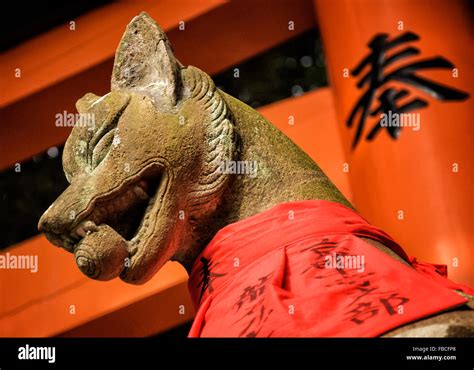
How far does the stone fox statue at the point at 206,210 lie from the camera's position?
2.51 metres

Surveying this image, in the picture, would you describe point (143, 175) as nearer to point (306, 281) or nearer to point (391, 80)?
point (306, 281)

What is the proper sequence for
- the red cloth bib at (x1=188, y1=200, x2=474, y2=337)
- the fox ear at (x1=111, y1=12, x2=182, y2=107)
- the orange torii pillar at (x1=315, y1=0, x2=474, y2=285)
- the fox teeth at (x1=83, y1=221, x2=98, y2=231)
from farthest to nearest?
the orange torii pillar at (x1=315, y1=0, x2=474, y2=285)
the fox ear at (x1=111, y1=12, x2=182, y2=107)
the fox teeth at (x1=83, y1=221, x2=98, y2=231)
the red cloth bib at (x1=188, y1=200, x2=474, y2=337)

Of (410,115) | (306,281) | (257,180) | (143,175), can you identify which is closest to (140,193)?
(143,175)

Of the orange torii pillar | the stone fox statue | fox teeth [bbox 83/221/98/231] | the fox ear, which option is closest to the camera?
the stone fox statue

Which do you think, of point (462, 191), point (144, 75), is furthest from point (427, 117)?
point (144, 75)

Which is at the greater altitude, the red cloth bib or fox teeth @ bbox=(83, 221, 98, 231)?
fox teeth @ bbox=(83, 221, 98, 231)

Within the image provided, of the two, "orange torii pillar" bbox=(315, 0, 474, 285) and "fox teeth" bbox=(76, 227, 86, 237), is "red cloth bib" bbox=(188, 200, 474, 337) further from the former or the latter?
"orange torii pillar" bbox=(315, 0, 474, 285)

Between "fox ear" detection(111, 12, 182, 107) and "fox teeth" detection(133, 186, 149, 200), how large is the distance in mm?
232

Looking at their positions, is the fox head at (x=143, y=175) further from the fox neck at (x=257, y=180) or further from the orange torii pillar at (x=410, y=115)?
the orange torii pillar at (x=410, y=115)

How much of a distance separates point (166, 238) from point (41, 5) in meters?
2.14

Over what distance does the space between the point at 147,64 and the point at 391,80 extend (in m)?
1.90

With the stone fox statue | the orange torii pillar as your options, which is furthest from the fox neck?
the orange torii pillar

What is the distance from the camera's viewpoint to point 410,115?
4.40 m

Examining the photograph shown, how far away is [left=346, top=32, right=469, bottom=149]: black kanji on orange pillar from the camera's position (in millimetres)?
4422
